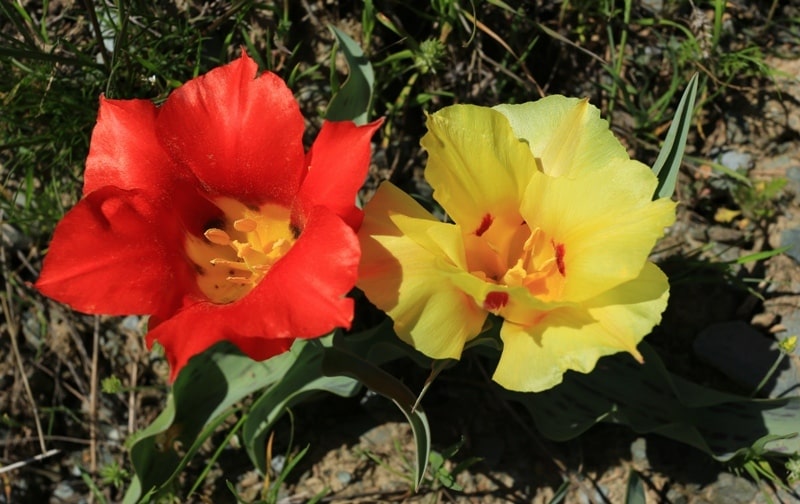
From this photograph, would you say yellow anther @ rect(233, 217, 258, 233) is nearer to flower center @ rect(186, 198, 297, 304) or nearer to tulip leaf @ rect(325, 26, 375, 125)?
flower center @ rect(186, 198, 297, 304)

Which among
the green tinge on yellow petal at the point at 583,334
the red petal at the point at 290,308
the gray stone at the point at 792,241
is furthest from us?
the gray stone at the point at 792,241

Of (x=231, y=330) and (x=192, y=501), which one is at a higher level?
(x=231, y=330)

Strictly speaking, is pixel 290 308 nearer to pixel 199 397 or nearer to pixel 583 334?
pixel 583 334

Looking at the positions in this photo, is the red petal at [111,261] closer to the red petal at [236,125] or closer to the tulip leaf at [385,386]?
the red petal at [236,125]

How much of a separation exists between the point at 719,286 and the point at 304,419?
1363 millimetres

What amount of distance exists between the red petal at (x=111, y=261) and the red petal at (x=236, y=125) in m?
0.15

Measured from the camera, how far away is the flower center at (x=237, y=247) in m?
1.77

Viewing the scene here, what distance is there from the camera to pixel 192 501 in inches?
97.3

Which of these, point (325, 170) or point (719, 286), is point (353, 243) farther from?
point (719, 286)

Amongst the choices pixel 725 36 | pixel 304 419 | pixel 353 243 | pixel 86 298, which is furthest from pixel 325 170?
pixel 725 36

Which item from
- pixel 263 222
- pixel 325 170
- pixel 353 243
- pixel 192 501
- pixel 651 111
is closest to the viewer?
pixel 353 243

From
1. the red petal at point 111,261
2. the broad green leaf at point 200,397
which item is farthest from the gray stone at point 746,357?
the red petal at point 111,261

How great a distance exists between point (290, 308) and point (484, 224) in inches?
20.4

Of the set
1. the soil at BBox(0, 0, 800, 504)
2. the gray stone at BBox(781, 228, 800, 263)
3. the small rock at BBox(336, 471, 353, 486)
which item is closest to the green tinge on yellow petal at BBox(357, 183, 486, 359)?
the soil at BBox(0, 0, 800, 504)
